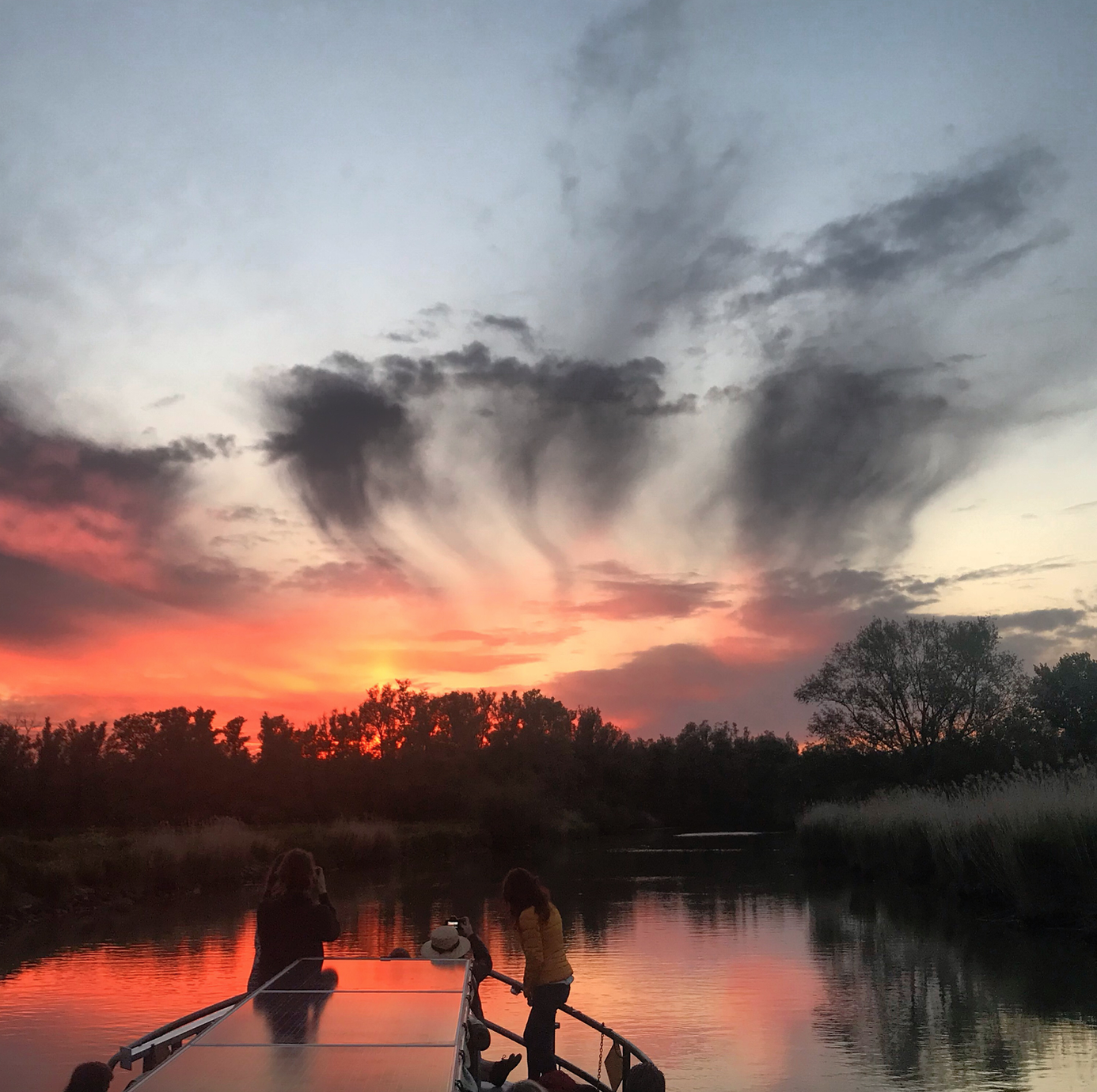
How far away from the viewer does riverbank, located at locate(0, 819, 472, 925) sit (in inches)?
967

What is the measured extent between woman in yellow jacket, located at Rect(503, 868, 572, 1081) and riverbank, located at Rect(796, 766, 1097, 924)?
42.2 ft

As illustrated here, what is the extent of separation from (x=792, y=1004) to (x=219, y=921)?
44.5 feet

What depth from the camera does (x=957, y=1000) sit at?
1292 centimetres

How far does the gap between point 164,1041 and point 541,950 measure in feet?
9.06

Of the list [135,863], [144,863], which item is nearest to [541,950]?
[135,863]

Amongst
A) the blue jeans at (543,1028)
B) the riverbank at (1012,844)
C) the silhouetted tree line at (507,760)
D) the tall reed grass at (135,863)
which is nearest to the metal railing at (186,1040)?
the blue jeans at (543,1028)

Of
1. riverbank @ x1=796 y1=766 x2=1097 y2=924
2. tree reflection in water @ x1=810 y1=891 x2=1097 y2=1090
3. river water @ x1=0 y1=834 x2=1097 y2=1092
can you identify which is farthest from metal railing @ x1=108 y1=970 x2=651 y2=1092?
riverbank @ x1=796 y1=766 x2=1097 y2=924

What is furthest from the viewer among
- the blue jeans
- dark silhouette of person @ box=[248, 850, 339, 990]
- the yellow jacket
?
the yellow jacket

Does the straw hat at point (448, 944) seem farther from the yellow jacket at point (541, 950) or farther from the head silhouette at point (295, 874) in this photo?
the head silhouette at point (295, 874)

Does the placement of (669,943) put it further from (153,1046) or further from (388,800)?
(388,800)

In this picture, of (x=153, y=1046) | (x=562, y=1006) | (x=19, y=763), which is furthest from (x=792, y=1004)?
(x=19, y=763)

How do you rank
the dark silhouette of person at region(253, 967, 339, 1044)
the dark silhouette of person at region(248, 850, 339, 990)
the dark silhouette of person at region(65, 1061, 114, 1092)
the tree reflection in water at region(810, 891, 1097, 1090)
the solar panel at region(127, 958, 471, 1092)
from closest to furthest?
1. the solar panel at region(127, 958, 471, 1092)
2. the dark silhouette of person at region(65, 1061, 114, 1092)
3. the dark silhouette of person at region(253, 967, 339, 1044)
4. the dark silhouette of person at region(248, 850, 339, 990)
5. the tree reflection in water at region(810, 891, 1097, 1090)

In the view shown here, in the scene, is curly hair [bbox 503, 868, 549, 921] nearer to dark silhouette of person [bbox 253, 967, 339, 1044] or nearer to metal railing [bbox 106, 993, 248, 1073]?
dark silhouette of person [bbox 253, 967, 339, 1044]

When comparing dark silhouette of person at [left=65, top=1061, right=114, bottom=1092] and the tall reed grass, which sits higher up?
the tall reed grass
